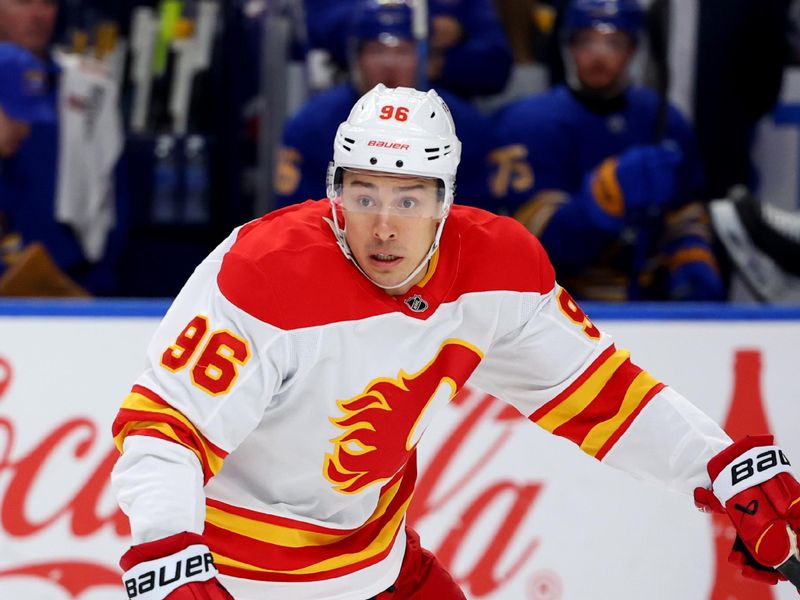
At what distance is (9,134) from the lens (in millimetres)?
4141

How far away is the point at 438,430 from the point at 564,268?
80 centimetres

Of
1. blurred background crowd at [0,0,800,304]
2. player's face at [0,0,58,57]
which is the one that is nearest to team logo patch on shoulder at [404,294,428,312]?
blurred background crowd at [0,0,800,304]

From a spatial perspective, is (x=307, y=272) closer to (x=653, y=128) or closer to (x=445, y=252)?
(x=445, y=252)

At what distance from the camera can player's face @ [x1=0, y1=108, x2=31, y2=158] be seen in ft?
13.5

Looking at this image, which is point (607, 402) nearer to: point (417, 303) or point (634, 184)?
point (417, 303)

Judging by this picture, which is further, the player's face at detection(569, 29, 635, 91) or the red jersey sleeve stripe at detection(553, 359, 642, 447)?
the player's face at detection(569, 29, 635, 91)

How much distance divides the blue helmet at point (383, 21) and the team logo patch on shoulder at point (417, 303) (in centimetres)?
184

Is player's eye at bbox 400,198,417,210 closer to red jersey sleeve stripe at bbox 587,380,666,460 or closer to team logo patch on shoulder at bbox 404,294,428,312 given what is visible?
team logo patch on shoulder at bbox 404,294,428,312

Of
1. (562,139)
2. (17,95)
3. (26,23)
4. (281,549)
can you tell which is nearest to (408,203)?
(281,549)

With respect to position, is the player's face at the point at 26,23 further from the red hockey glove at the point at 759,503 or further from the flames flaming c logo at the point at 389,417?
the red hockey glove at the point at 759,503

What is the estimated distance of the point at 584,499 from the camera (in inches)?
126

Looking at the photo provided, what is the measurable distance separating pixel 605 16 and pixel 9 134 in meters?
1.78

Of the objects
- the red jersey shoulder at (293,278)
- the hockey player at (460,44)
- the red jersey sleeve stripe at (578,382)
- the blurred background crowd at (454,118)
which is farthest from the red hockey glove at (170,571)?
the hockey player at (460,44)

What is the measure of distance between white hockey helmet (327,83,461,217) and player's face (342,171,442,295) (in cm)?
2
